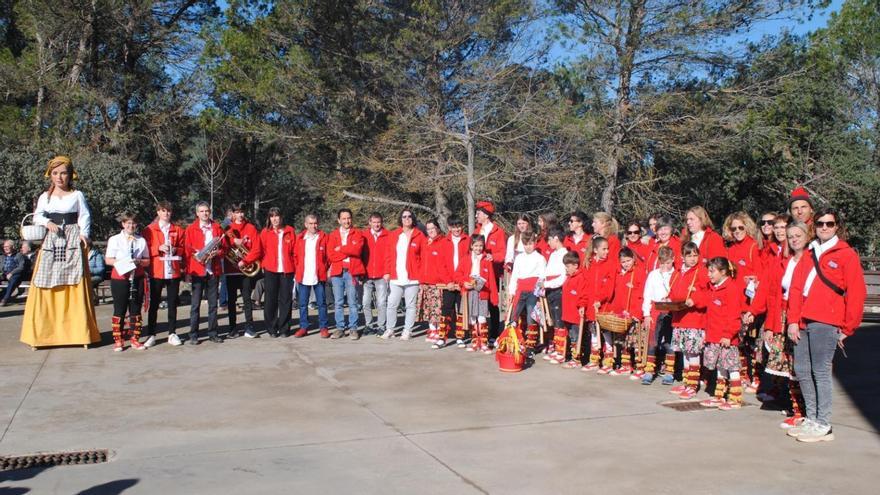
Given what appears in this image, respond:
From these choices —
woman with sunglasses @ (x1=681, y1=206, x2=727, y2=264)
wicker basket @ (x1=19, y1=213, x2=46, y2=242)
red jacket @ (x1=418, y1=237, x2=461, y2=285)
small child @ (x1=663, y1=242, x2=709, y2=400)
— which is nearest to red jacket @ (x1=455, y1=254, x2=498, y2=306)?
red jacket @ (x1=418, y1=237, x2=461, y2=285)

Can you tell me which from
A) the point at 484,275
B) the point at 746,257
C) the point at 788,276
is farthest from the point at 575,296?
the point at 788,276

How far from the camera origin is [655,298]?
8398mm

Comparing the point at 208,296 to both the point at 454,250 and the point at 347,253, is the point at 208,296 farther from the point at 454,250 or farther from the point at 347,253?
the point at 454,250

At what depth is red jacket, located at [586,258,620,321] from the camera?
8938mm

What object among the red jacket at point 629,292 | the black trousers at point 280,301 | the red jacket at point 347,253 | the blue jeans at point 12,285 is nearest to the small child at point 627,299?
the red jacket at point 629,292

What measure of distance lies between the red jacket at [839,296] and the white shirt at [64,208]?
26.1 ft

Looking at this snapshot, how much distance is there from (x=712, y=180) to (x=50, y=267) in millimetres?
19971

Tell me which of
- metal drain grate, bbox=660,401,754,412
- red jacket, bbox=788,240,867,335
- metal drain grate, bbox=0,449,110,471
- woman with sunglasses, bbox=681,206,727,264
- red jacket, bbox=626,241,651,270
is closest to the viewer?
metal drain grate, bbox=0,449,110,471

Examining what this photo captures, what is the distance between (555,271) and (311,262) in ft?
11.7

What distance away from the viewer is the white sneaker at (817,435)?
19.7ft

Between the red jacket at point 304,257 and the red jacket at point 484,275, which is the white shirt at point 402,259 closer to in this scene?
the red jacket at point 484,275

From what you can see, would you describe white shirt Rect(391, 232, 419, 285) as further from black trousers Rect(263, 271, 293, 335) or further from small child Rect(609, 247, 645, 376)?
small child Rect(609, 247, 645, 376)

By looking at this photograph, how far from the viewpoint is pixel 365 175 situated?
24344 millimetres

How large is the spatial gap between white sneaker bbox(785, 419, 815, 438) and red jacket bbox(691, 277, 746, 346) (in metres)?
1.10
